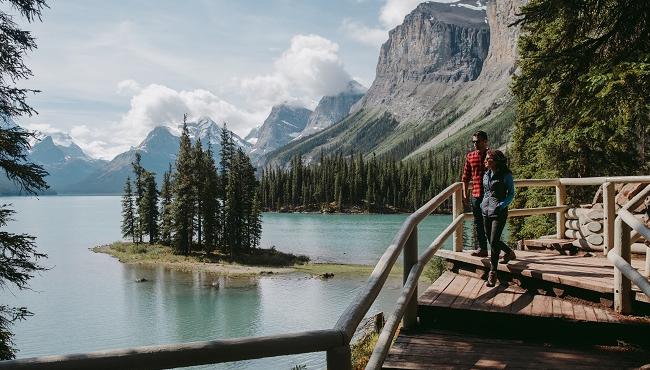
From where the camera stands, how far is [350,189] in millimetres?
148375

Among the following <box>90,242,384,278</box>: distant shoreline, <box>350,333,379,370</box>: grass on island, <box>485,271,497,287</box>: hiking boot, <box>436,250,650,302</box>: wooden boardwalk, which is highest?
<box>436,250,650,302</box>: wooden boardwalk

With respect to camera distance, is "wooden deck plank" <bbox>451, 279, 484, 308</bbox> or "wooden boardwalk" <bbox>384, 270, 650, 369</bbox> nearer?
"wooden boardwalk" <bbox>384, 270, 650, 369</bbox>

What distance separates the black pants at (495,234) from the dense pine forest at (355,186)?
5398 inches

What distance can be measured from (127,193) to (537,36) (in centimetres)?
7492

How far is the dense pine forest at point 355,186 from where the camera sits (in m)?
147

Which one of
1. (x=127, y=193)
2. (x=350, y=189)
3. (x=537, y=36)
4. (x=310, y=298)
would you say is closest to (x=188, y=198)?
(x=127, y=193)

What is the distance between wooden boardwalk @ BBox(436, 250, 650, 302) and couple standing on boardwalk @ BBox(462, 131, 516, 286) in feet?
0.89

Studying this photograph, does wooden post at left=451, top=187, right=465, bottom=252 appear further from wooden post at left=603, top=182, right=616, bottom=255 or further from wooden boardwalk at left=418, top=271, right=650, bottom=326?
wooden post at left=603, top=182, right=616, bottom=255

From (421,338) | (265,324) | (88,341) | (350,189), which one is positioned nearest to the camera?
(421,338)

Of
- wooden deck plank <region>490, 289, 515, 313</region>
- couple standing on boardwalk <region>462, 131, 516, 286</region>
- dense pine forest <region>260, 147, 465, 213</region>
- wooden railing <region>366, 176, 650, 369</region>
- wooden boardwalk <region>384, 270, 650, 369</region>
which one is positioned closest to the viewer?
wooden railing <region>366, 176, 650, 369</region>

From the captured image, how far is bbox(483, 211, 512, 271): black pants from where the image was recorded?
7.16 m

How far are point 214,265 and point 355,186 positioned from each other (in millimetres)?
91087

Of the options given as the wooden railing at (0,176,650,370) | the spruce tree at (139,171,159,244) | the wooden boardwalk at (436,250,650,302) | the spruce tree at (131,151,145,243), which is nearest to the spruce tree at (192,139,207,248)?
the spruce tree at (139,171,159,244)

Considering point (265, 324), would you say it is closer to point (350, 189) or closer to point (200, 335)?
point (200, 335)
